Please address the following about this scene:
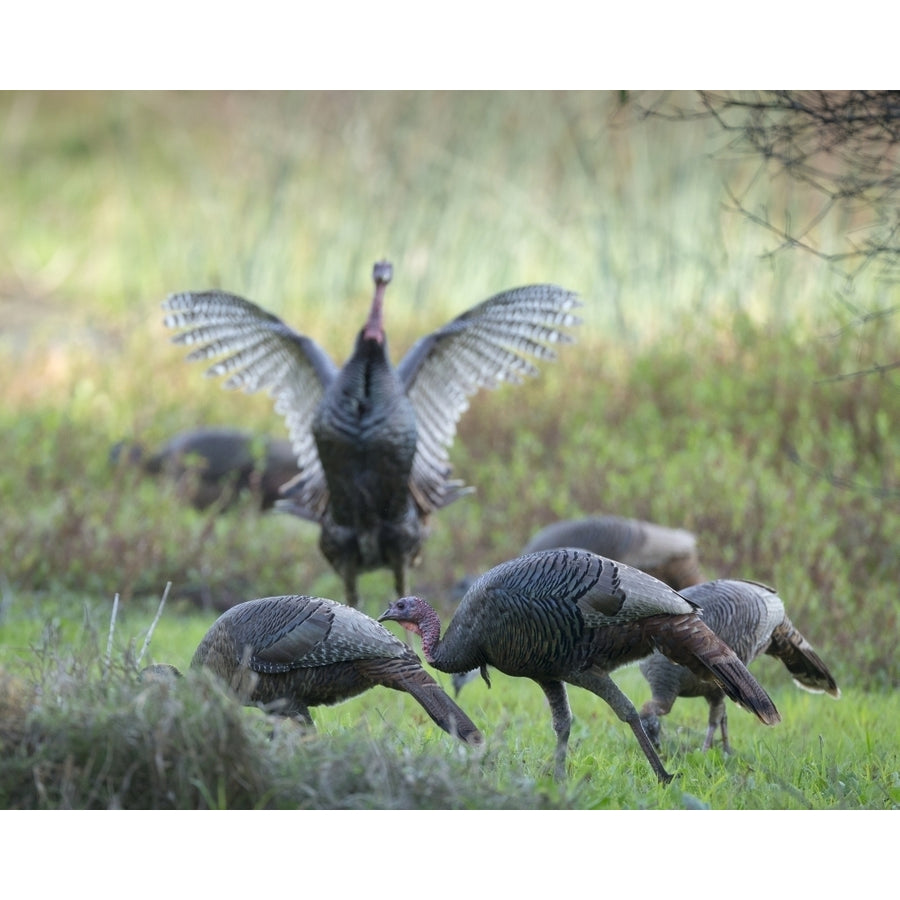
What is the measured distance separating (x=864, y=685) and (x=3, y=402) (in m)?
6.84

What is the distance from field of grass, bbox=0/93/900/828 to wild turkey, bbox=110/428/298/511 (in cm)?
19

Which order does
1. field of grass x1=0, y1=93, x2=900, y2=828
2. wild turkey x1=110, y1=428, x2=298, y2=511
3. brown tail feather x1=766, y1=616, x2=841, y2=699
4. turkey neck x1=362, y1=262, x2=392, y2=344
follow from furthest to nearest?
1. wild turkey x1=110, y1=428, x2=298, y2=511
2. turkey neck x1=362, y1=262, x2=392, y2=344
3. brown tail feather x1=766, y1=616, x2=841, y2=699
4. field of grass x1=0, y1=93, x2=900, y2=828

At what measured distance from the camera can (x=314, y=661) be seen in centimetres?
436

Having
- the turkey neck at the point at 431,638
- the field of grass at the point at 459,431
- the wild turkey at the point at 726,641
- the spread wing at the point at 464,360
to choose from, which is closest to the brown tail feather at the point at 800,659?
the wild turkey at the point at 726,641

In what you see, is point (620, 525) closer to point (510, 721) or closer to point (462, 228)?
point (510, 721)

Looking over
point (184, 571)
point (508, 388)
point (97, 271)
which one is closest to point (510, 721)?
point (184, 571)

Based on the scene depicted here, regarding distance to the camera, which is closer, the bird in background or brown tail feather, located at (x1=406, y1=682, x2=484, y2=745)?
brown tail feather, located at (x1=406, y1=682, x2=484, y2=745)

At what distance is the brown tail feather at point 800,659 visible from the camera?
17.1 feet

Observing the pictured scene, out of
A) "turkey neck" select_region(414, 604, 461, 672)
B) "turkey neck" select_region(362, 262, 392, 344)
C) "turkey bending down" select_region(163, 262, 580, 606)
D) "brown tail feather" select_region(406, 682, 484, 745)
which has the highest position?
"turkey neck" select_region(362, 262, 392, 344)

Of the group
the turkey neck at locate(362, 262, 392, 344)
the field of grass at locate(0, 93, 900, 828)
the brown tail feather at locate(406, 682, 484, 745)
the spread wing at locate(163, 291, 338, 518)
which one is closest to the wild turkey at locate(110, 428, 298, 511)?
the field of grass at locate(0, 93, 900, 828)

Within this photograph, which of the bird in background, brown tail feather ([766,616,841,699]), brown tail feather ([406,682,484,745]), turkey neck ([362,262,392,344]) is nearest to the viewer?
brown tail feather ([406,682,484,745])

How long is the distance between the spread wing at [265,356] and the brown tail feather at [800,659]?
270 centimetres

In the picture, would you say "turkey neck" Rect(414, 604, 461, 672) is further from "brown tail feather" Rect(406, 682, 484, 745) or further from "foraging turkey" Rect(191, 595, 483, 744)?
"brown tail feather" Rect(406, 682, 484, 745)

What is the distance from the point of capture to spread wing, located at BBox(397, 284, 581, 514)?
678 cm
